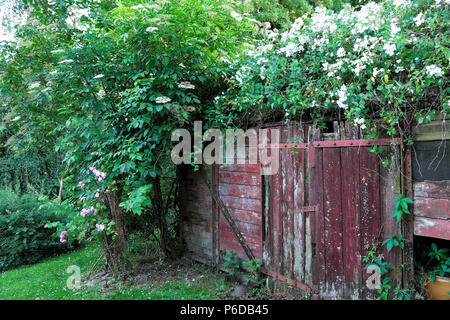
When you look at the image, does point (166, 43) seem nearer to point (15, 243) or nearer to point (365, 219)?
point (365, 219)

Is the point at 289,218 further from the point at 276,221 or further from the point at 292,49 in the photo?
the point at 292,49

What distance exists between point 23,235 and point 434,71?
7.36 m

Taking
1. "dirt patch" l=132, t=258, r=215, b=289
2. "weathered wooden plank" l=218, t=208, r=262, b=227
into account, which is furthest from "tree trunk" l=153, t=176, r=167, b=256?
"weathered wooden plank" l=218, t=208, r=262, b=227

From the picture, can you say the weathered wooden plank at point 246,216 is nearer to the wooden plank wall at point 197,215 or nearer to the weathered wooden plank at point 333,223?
the wooden plank wall at point 197,215

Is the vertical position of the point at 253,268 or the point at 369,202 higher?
the point at 369,202

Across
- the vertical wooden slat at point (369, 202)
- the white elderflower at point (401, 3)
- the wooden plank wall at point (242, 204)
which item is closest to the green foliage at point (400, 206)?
the vertical wooden slat at point (369, 202)

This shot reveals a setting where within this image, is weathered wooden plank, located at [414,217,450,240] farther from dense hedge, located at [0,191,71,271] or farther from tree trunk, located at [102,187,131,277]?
dense hedge, located at [0,191,71,271]

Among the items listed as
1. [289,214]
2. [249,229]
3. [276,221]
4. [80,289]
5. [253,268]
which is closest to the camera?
[289,214]

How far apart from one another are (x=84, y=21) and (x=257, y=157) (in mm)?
3240

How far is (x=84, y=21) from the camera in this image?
13.9 feet

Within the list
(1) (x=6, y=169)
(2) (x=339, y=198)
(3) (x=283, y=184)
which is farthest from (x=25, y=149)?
(2) (x=339, y=198)

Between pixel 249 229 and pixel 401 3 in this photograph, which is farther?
pixel 249 229

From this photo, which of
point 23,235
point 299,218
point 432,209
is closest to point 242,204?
point 299,218

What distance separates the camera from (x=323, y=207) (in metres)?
2.99
